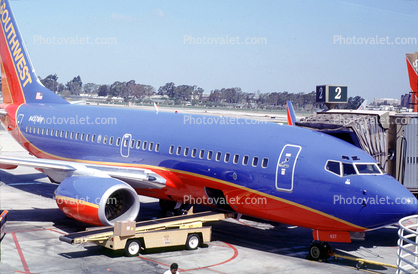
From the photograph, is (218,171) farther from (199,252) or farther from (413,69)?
(413,69)

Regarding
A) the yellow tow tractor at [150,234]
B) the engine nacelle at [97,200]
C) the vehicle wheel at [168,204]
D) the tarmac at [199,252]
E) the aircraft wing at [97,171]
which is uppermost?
the aircraft wing at [97,171]

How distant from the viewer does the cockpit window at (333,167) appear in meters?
14.8

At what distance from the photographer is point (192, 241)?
54.4 feet

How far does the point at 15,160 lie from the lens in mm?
19375

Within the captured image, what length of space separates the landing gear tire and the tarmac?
0.21 meters

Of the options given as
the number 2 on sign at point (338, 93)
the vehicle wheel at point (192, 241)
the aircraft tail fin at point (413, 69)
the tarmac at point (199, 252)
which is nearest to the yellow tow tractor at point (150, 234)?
the vehicle wheel at point (192, 241)

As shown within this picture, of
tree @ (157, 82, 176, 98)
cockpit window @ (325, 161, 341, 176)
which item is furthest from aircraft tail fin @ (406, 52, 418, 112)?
tree @ (157, 82, 176, 98)

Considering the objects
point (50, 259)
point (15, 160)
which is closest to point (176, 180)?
point (50, 259)

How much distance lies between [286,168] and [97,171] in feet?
25.4

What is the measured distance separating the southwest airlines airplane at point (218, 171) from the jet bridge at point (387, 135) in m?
2.03

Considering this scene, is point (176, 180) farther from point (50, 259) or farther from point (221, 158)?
point (50, 259)

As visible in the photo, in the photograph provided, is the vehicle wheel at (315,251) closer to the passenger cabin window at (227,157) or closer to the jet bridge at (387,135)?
the passenger cabin window at (227,157)

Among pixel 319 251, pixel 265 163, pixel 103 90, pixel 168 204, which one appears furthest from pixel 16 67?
pixel 103 90

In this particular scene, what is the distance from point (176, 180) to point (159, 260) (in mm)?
3875
